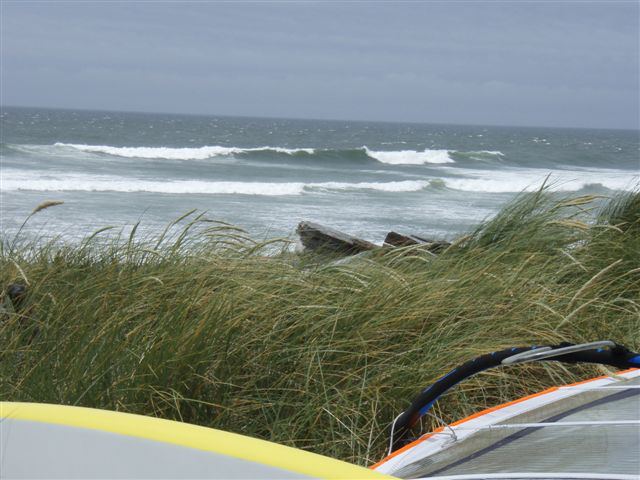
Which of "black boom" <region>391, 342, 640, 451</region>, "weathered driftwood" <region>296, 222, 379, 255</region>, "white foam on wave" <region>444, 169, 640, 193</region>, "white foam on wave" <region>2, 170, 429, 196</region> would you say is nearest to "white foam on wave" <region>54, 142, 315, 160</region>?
"white foam on wave" <region>444, 169, 640, 193</region>

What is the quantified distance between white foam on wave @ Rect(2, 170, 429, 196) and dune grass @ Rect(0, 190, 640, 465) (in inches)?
668

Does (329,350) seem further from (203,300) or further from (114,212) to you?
(114,212)

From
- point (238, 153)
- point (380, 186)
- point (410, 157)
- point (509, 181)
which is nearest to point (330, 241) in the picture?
point (380, 186)

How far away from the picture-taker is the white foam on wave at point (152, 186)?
20297 millimetres

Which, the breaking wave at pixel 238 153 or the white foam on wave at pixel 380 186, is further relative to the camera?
the breaking wave at pixel 238 153

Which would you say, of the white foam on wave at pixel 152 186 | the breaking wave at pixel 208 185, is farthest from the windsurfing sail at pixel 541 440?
the white foam on wave at pixel 152 186

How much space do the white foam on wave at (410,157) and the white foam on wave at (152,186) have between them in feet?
43.1

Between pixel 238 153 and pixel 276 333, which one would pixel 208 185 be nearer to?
pixel 238 153

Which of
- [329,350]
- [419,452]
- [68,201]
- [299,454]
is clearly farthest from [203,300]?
[68,201]

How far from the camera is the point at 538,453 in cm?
188

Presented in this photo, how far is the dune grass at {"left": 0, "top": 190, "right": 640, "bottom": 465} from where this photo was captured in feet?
8.67

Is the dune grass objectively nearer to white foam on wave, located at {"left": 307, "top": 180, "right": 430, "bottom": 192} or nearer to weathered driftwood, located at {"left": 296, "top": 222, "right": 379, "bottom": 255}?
weathered driftwood, located at {"left": 296, "top": 222, "right": 379, "bottom": 255}

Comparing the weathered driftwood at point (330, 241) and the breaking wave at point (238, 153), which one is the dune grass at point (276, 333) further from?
the breaking wave at point (238, 153)

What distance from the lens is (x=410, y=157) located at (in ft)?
135
